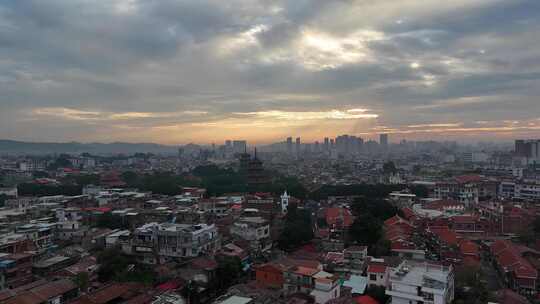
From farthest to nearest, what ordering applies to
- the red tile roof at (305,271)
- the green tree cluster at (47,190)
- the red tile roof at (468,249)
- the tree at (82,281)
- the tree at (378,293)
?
the green tree cluster at (47,190) → the red tile roof at (468,249) → the tree at (82,281) → the red tile roof at (305,271) → the tree at (378,293)

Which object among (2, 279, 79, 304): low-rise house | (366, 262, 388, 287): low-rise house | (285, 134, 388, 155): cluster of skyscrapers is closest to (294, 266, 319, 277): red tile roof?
(366, 262, 388, 287): low-rise house

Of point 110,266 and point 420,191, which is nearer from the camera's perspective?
point 110,266

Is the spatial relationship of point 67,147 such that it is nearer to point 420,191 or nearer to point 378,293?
point 420,191

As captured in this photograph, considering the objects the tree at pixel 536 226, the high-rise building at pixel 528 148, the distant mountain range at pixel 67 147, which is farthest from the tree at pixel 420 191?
the distant mountain range at pixel 67 147

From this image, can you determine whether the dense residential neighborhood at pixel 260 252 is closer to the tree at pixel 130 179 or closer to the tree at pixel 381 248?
the tree at pixel 381 248

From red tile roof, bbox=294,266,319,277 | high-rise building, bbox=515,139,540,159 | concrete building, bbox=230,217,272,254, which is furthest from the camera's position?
high-rise building, bbox=515,139,540,159

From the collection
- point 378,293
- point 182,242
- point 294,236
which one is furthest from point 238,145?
point 378,293

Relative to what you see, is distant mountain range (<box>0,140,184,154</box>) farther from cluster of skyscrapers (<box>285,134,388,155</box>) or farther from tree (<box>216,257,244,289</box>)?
tree (<box>216,257,244,289</box>)

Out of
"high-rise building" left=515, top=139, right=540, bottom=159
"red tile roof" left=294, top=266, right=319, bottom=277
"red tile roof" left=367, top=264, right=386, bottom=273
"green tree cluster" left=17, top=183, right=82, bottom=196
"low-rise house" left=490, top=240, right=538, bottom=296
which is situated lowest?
"low-rise house" left=490, top=240, right=538, bottom=296
